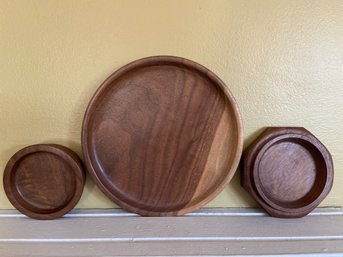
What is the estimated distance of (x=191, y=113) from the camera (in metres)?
0.60

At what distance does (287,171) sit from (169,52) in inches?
14.3

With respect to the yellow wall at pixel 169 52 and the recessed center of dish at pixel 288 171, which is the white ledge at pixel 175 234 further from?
the yellow wall at pixel 169 52

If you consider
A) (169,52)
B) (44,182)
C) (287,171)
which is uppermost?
(169,52)

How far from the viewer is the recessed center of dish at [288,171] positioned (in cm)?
60

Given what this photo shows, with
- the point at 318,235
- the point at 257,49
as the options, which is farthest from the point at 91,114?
the point at 318,235

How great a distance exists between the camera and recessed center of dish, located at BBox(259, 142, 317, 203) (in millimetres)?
603

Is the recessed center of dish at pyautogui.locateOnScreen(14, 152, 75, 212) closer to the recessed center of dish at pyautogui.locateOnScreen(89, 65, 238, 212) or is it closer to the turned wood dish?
the recessed center of dish at pyautogui.locateOnScreen(89, 65, 238, 212)

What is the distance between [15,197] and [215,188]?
42cm

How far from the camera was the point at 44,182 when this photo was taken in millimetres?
605

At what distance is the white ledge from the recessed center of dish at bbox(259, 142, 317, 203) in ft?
0.19

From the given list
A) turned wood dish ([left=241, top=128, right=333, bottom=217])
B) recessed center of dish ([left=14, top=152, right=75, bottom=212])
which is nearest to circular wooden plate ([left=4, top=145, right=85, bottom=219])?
recessed center of dish ([left=14, top=152, right=75, bottom=212])

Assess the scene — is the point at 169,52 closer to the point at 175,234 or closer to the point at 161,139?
the point at 161,139

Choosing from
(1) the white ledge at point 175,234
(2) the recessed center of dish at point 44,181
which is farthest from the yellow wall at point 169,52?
(1) the white ledge at point 175,234

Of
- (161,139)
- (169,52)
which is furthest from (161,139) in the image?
(169,52)
